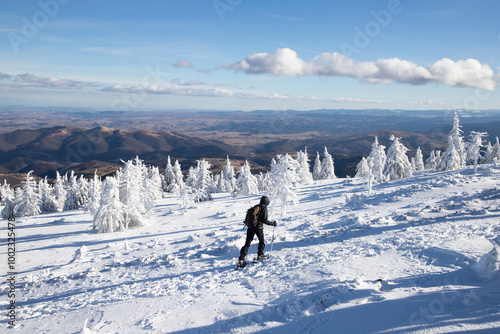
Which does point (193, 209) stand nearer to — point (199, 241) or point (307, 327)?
point (199, 241)

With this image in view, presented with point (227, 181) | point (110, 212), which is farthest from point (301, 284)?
point (227, 181)

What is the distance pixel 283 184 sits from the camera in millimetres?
21891

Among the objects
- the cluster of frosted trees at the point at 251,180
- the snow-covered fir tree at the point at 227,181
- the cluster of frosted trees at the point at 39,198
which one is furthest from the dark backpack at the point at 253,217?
the snow-covered fir tree at the point at 227,181

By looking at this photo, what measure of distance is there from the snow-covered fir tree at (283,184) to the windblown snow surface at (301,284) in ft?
26.3

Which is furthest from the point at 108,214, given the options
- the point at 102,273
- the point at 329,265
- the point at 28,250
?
the point at 329,265

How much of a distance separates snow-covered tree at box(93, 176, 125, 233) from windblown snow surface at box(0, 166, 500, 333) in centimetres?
936

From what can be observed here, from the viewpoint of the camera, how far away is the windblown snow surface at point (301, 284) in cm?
500

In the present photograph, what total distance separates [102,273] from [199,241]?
4889 millimetres

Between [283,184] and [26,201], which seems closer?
[283,184]

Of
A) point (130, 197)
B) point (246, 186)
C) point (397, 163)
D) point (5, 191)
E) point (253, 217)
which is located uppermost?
point (253, 217)

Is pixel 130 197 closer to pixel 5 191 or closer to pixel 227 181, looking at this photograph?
pixel 227 181

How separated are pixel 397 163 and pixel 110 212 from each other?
4211 cm

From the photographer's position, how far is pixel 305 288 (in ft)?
21.1

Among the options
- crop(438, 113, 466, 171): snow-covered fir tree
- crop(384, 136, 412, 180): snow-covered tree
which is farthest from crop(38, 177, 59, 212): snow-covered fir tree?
crop(438, 113, 466, 171): snow-covered fir tree
